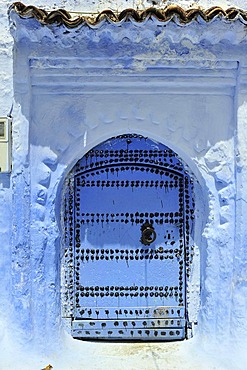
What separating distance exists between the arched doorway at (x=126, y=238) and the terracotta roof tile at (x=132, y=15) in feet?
3.06

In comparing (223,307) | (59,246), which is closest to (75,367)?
(59,246)

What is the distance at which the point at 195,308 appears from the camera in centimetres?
395

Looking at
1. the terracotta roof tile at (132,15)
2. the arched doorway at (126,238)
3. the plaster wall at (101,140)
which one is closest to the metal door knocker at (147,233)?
the arched doorway at (126,238)

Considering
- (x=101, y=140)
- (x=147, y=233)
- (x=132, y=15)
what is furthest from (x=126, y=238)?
(x=132, y=15)

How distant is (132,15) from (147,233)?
153 cm

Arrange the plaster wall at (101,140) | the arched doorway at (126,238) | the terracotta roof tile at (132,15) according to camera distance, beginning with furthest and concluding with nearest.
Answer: the arched doorway at (126,238) → the plaster wall at (101,140) → the terracotta roof tile at (132,15)

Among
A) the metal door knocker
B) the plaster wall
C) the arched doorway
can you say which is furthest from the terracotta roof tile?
the metal door knocker

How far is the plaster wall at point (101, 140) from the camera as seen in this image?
3.62m

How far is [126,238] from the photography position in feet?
12.9

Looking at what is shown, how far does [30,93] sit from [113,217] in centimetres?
103

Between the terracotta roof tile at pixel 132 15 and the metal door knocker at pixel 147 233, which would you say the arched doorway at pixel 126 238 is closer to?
the metal door knocker at pixel 147 233

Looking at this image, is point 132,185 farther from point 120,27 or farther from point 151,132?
point 120,27

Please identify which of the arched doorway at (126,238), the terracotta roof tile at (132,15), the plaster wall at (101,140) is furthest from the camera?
the arched doorway at (126,238)

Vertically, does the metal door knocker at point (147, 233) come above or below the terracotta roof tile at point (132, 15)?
below
